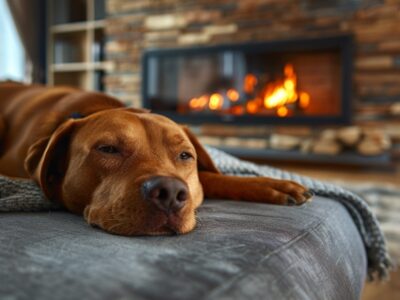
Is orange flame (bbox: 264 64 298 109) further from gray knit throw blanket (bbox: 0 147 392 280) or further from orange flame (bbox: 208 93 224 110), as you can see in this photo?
gray knit throw blanket (bbox: 0 147 392 280)

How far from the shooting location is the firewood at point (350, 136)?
123 inches

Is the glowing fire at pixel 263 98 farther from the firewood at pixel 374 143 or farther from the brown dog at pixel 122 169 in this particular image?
the brown dog at pixel 122 169

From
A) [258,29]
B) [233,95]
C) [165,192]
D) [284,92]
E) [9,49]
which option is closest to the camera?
[165,192]

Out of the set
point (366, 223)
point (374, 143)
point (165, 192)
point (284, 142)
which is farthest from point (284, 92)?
point (165, 192)

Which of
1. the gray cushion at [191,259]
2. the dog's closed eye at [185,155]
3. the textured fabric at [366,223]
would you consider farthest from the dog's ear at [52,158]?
the textured fabric at [366,223]

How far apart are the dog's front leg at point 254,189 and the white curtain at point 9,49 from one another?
12.8 feet

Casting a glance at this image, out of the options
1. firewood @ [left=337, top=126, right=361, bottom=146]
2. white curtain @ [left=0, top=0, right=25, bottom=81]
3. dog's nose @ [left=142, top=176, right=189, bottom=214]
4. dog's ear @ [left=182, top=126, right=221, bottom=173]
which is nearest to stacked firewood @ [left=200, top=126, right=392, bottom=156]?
firewood @ [left=337, top=126, right=361, bottom=146]

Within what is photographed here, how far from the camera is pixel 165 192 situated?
884 mm

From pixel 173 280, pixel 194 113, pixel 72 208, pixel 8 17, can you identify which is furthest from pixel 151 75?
pixel 173 280

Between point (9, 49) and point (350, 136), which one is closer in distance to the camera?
point (350, 136)

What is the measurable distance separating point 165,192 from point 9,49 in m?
4.65

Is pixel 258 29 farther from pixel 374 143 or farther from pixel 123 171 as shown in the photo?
pixel 123 171

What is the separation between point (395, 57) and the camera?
3.15 meters

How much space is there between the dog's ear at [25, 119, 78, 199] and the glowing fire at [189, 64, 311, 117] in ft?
8.25
